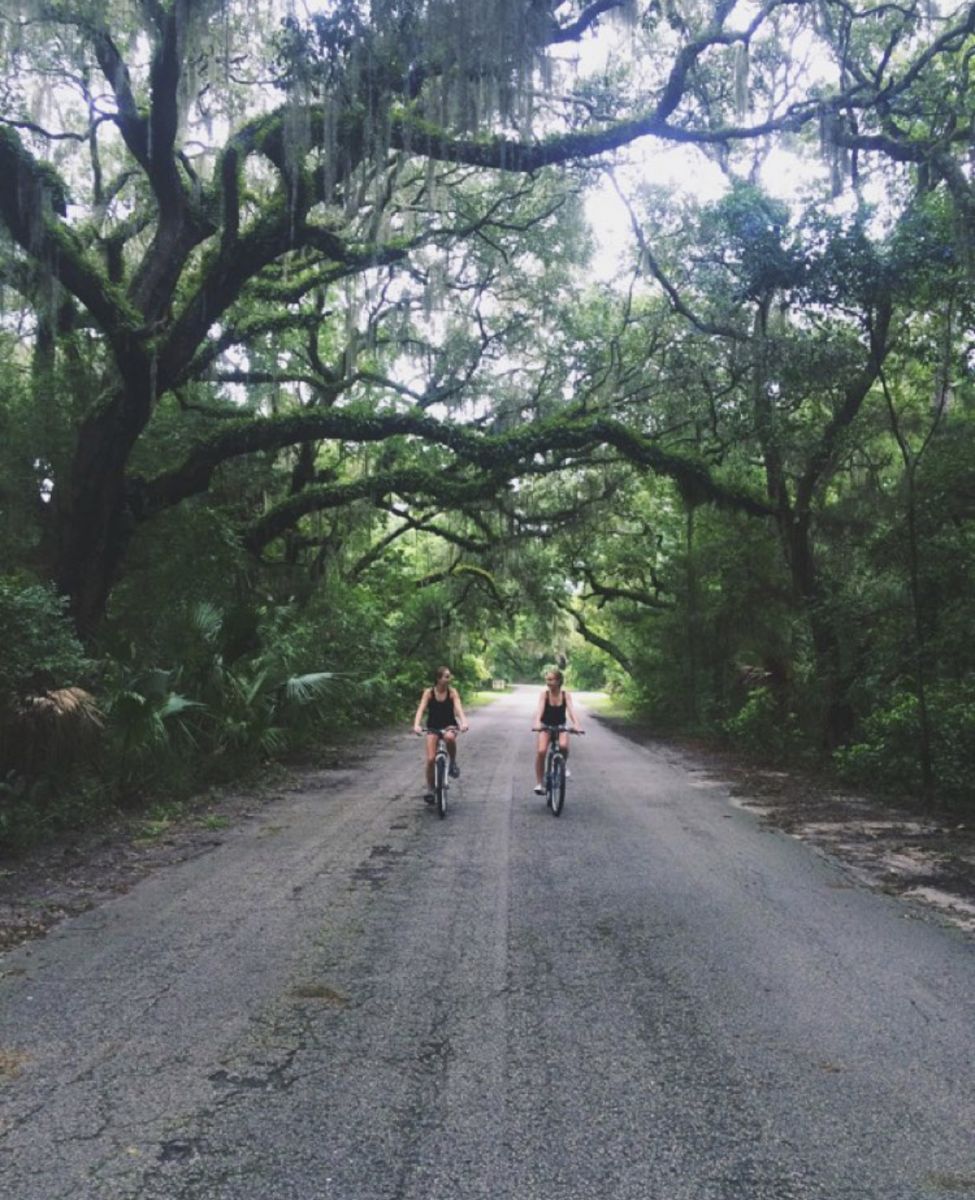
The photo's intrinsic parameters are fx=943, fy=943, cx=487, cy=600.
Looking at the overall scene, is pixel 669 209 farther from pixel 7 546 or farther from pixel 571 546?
pixel 571 546

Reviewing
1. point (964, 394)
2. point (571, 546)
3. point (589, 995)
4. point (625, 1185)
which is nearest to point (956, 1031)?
point (589, 995)

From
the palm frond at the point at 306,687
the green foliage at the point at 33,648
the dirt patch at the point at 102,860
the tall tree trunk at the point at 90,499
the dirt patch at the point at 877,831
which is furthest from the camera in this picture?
the palm frond at the point at 306,687

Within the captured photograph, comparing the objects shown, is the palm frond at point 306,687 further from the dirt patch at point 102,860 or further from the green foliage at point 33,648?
the green foliage at point 33,648

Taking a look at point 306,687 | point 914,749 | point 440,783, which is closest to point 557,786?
point 440,783

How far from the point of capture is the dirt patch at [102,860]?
6.02 meters

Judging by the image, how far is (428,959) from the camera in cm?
493

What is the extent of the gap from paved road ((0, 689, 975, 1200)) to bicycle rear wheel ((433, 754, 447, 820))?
8.12 feet

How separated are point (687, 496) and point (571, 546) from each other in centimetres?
1167

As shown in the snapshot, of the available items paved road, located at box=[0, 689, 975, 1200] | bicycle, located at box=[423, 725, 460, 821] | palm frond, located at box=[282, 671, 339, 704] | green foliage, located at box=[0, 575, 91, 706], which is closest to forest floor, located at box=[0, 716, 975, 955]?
paved road, located at box=[0, 689, 975, 1200]

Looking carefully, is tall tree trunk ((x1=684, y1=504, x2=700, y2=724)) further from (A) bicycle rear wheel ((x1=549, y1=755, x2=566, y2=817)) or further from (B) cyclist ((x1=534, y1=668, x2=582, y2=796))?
(A) bicycle rear wheel ((x1=549, y1=755, x2=566, y2=817))

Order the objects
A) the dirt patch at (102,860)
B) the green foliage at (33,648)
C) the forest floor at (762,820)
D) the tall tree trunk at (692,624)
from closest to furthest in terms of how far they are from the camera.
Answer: the dirt patch at (102,860) → the forest floor at (762,820) → the green foliage at (33,648) → the tall tree trunk at (692,624)

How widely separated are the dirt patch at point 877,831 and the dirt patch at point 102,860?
550 centimetres

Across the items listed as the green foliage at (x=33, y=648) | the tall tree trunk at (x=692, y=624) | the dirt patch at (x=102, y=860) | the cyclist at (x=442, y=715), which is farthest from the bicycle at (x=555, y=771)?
the tall tree trunk at (x=692, y=624)

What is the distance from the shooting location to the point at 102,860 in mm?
7602
